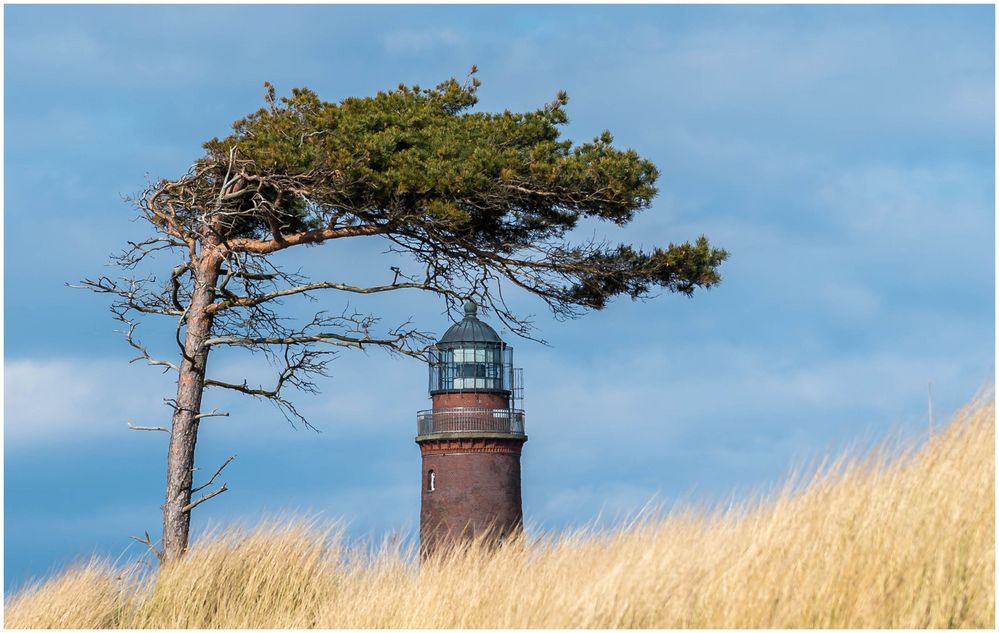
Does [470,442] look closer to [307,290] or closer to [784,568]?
[307,290]

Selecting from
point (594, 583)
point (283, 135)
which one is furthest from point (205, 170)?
point (594, 583)

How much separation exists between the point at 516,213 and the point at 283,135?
3.20 meters

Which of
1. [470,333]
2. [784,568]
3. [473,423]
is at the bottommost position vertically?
[784,568]

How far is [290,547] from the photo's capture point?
12773mm

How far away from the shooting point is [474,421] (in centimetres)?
2212

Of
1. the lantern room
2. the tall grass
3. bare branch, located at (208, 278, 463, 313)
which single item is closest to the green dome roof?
the lantern room

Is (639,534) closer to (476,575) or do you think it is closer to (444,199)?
(476,575)

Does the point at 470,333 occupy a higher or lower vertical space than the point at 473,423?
higher

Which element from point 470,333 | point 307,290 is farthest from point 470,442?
point 307,290

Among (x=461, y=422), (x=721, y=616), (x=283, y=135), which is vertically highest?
(x=283, y=135)

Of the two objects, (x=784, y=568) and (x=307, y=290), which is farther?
(x=307, y=290)

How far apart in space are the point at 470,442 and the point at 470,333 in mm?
2270

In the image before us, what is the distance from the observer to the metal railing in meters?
22.1

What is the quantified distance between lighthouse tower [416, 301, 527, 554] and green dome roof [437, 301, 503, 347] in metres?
0.02
